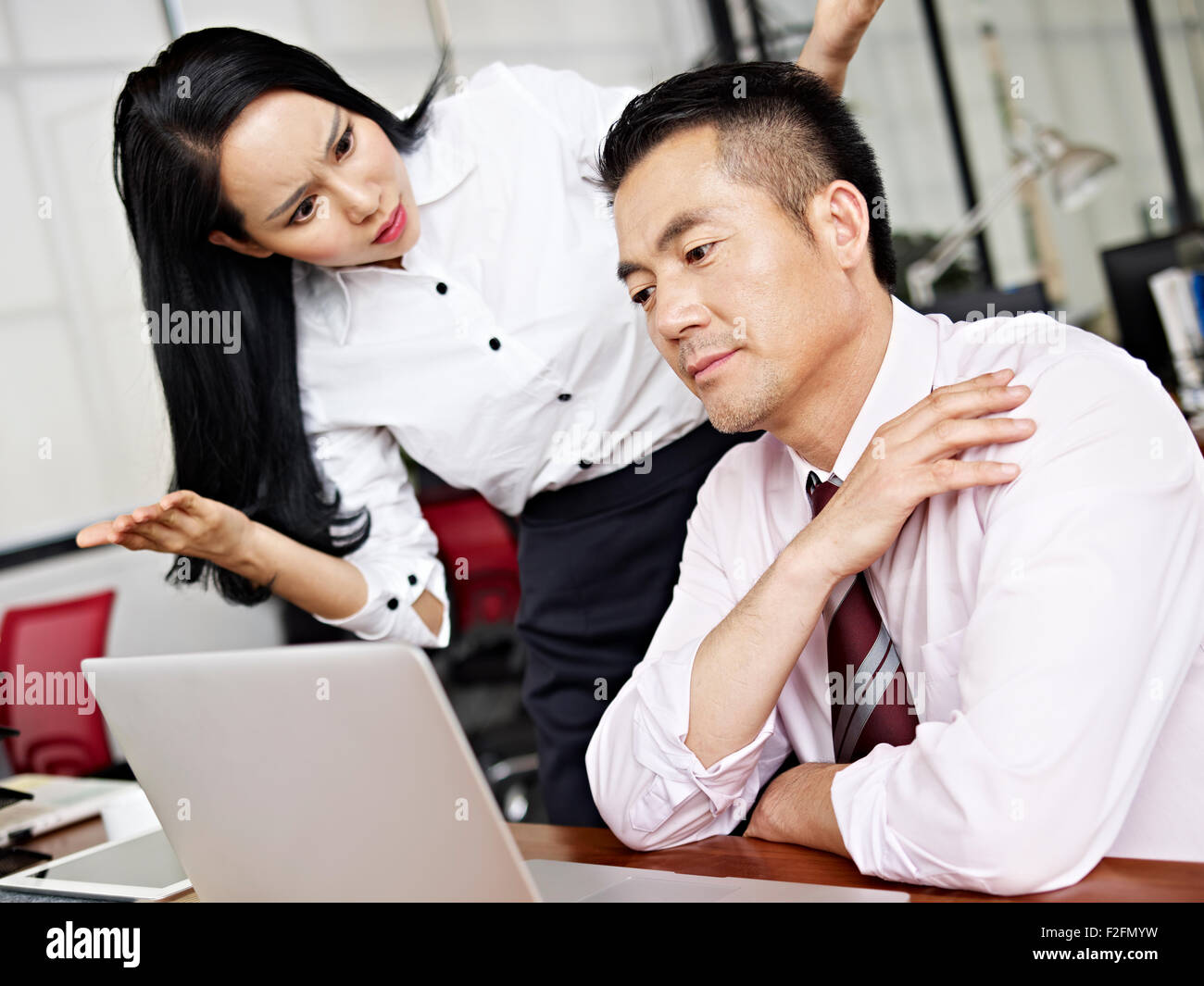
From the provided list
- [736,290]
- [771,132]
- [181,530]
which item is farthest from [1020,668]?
[181,530]

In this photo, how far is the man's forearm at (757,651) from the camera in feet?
3.88

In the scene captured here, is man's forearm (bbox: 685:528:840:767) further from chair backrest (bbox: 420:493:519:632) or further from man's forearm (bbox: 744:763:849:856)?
chair backrest (bbox: 420:493:519:632)

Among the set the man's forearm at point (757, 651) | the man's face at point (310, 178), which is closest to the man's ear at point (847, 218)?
the man's forearm at point (757, 651)

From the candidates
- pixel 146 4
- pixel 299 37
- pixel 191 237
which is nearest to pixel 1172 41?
pixel 299 37

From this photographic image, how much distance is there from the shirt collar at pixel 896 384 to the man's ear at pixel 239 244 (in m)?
0.88

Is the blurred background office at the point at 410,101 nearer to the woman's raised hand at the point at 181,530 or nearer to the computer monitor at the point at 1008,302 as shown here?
the computer monitor at the point at 1008,302

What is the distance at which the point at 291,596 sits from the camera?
67.1 inches

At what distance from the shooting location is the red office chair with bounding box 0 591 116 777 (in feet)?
11.4

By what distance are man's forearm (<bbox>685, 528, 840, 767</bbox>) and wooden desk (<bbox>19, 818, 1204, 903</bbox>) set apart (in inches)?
4.0

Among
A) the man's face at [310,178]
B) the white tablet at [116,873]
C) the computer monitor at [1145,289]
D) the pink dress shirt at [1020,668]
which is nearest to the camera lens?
the pink dress shirt at [1020,668]

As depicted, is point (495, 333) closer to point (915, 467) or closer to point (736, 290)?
point (736, 290)

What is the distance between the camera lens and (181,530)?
57.4 inches

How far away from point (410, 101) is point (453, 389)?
3.67 m

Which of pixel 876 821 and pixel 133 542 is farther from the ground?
pixel 133 542
